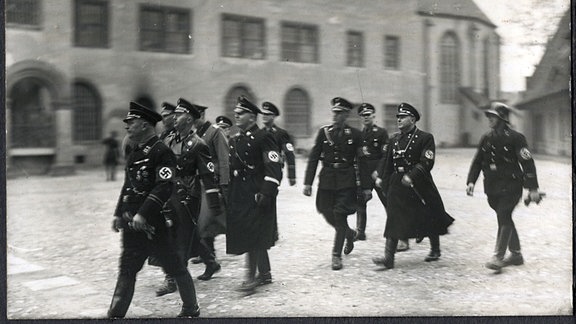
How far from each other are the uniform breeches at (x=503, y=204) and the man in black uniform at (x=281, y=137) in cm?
153

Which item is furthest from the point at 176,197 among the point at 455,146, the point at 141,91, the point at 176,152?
the point at 455,146

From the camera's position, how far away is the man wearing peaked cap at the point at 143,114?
12.9 ft

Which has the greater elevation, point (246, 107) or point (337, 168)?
point (246, 107)

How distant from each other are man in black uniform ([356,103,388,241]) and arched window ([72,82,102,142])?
1.94 m

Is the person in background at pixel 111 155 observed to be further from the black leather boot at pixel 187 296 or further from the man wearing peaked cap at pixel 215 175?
the black leather boot at pixel 187 296

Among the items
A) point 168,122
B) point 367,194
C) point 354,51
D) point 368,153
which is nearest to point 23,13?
point 168,122

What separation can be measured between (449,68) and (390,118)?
60 centimetres

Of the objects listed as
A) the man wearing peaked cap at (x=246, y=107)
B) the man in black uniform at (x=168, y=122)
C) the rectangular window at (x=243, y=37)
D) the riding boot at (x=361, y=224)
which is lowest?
the riding boot at (x=361, y=224)

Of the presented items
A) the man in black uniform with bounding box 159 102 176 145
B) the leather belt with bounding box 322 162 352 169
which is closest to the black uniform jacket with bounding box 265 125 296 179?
the leather belt with bounding box 322 162 352 169

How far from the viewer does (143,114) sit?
3939mm

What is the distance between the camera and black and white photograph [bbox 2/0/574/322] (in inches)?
162

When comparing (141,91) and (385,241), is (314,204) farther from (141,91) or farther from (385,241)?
(141,91)

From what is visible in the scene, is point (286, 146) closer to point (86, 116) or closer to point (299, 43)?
point (299, 43)

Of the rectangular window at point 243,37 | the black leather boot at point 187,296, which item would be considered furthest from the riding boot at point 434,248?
the rectangular window at point 243,37
